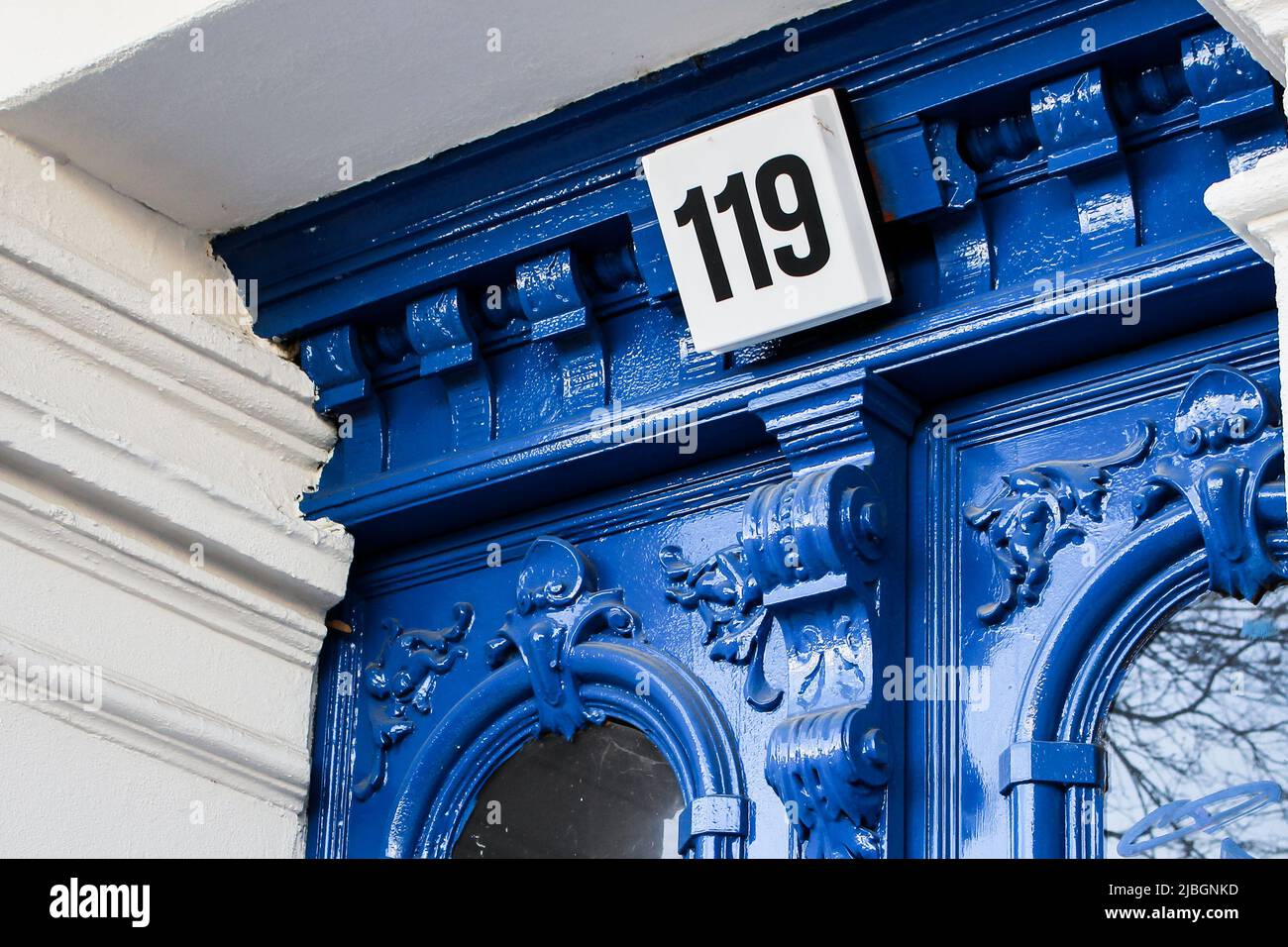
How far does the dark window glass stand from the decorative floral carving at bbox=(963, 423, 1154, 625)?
0.65 feet

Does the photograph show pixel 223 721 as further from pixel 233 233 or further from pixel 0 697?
pixel 233 233

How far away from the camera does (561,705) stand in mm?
3459

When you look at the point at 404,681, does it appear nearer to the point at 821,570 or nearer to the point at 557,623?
the point at 557,623

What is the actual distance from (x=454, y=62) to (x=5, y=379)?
0.88 m

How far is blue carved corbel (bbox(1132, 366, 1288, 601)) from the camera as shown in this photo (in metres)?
2.85

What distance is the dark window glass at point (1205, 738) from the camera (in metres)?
2.73

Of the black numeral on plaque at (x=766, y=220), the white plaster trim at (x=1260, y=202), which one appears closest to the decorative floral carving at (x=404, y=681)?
the black numeral on plaque at (x=766, y=220)

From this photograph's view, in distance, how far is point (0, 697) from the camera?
327 centimetres

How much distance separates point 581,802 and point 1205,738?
3.43ft

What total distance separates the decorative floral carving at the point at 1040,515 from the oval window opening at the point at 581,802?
24.5 inches
